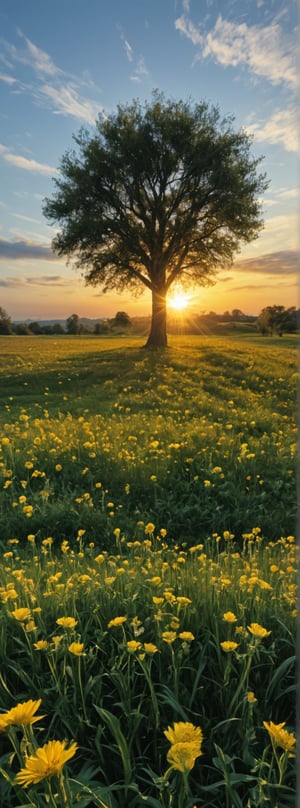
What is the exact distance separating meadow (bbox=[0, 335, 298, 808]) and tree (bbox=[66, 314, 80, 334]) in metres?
46.6

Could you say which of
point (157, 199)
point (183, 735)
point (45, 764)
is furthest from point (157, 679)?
point (157, 199)

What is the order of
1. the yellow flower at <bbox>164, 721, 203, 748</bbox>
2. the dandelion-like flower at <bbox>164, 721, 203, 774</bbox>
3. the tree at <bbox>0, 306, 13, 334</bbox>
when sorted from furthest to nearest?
the tree at <bbox>0, 306, 13, 334</bbox> → the yellow flower at <bbox>164, 721, 203, 748</bbox> → the dandelion-like flower at <bbox>164, 721, 203, 774</bbox>

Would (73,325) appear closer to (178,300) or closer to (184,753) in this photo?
(178,300)

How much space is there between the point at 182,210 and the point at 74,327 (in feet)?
115

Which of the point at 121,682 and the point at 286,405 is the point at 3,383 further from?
the point at 121,682

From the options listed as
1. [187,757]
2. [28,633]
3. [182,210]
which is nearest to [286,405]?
[28,633]

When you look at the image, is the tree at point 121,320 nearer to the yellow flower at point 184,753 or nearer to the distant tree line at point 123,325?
the distant tree line at point 123,325

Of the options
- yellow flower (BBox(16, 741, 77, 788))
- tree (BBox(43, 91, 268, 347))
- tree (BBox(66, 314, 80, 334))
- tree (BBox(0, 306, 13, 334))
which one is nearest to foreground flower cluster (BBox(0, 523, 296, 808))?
yellow flower (BBox(16, 741, 77, 788))

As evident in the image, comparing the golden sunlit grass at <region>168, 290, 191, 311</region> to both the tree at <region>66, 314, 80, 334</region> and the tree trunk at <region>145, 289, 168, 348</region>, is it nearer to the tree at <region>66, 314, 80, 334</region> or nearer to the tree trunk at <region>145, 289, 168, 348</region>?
the tree trunk at <region>145, 289, 168, 348</region>

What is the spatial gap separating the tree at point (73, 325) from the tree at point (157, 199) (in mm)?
30668

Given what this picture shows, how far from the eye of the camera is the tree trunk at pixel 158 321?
86.7 feet

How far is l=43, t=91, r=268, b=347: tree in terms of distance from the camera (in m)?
22.0

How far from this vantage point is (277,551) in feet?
14.0

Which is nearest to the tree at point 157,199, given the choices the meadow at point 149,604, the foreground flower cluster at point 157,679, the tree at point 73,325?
the meadow at point 149,604
